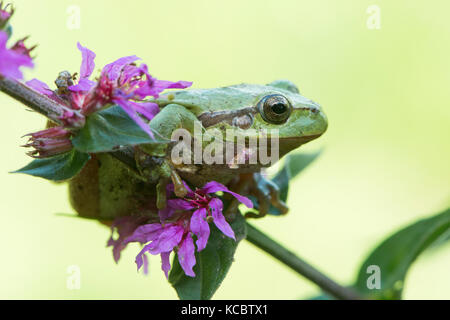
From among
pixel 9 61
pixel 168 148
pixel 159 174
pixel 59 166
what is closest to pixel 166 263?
pixel 159 174

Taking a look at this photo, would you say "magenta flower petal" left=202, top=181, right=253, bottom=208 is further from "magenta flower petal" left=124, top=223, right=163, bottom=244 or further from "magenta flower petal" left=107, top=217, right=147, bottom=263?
"magenta flower petal" left=107, top=217, right=147, bottom=263

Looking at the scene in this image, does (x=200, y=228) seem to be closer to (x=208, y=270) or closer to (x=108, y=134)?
(x=208, y=270)

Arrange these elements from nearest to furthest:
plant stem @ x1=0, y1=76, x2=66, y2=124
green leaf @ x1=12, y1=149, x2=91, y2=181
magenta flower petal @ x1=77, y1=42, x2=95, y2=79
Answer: plant stem @ x1=0, y1=76, x2=66, y2=124
green leaf @ x1=12, y1=149, x2=91, y2=181
magenta flower petal @ x1=77, y1=42, x2=95, y2=79

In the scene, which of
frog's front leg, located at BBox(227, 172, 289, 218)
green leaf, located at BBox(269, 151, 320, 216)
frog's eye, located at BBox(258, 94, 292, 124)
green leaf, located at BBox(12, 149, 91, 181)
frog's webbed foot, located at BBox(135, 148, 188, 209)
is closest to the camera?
green leaf, located at BBox(12, 149, 91, 181)

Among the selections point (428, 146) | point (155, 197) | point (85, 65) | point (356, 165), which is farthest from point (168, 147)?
point (428, 146)

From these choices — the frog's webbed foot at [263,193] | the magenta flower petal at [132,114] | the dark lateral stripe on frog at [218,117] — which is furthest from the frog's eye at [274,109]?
the magenta flower petal at [132,114]

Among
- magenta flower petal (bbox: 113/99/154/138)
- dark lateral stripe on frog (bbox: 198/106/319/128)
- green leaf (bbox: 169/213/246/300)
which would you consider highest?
magenta flower petal (bbox: 113/99/154/138)

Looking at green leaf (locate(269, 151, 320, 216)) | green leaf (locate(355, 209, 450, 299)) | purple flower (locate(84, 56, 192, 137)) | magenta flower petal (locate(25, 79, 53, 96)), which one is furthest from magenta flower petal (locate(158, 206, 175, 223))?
green leaf (locate(355, 209, 450, 299))
